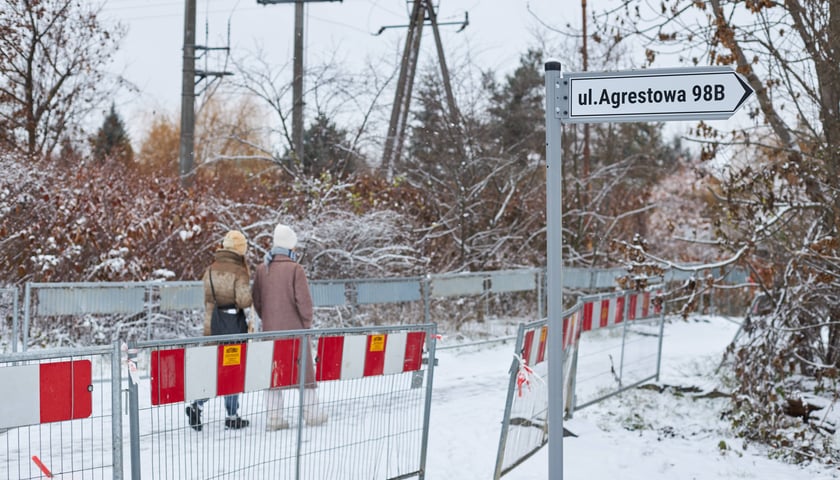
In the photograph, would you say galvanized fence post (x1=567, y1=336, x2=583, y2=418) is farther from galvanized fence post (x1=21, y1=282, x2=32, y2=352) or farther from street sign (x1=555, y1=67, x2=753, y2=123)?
galvanized fence post (x1=21, y1=282, x2=32, y2=352)

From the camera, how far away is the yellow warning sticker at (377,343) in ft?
18.6

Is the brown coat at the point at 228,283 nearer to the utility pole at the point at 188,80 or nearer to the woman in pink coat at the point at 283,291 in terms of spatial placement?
the woman in pink coat at the point at 283,291

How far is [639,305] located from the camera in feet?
34.3

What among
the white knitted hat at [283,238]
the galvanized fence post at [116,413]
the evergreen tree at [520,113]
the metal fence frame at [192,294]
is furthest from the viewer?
the evergreen tree at [520,113]

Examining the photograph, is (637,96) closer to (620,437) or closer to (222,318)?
(222,318)

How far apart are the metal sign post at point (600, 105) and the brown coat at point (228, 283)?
4.16m

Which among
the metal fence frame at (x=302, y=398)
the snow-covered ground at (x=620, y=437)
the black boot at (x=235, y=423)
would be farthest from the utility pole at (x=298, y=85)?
the black boot at (x=235, y=423)

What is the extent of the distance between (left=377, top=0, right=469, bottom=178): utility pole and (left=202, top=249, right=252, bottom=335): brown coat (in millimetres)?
9106

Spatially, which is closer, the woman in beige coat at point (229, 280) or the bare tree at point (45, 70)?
the woman in beige coat at point (229, 280)

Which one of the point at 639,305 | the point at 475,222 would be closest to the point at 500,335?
the point at 475,222

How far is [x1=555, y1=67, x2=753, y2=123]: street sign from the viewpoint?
12.5 ft

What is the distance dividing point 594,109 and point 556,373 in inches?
48.8

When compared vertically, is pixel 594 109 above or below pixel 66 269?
above

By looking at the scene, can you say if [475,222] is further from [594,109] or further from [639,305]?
[594,109]
